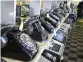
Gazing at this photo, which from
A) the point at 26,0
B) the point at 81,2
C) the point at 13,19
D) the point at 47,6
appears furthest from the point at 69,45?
the point at 81,2

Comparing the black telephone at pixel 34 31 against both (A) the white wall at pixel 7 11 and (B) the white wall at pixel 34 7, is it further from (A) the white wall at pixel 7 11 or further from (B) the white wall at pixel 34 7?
(B) the white wall at pixel 34 7

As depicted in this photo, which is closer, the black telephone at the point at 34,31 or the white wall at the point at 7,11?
the black telephone at the point at 34,31

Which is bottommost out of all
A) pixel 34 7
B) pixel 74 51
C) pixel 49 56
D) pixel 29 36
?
pixel 74 51

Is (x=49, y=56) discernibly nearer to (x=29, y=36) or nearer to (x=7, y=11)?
(x=29, y=36)

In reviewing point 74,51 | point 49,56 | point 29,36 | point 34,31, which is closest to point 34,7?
point 49,56

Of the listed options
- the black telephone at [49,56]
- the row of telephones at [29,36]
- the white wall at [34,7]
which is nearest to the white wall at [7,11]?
the row of telephones at [29,36]

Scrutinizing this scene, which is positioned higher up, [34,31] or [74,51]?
[34,31]

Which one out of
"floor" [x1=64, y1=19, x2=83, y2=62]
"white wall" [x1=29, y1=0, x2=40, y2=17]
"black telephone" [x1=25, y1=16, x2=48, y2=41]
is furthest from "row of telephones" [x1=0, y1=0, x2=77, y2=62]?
"floor" [x1=64, y1=19, x2=83, y2=62]

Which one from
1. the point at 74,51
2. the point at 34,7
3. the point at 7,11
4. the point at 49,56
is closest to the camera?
the point at 7,11

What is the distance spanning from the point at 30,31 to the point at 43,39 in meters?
0.21

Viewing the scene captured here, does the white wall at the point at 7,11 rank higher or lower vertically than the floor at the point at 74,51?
higher

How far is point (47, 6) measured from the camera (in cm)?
481

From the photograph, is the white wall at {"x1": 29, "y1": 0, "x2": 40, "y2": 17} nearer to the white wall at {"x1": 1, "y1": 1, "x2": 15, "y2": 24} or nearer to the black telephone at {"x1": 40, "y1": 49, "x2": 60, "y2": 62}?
the black telephone at {"x1": 40, "y1": 49, "x2": 60, "y2": 62}

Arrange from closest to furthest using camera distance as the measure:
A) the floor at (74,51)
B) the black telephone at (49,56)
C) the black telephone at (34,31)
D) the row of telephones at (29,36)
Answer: the row of telephones at (29,36), the black telephone at (34,31), the black telephone at (49,56), the floor at (74,51)
